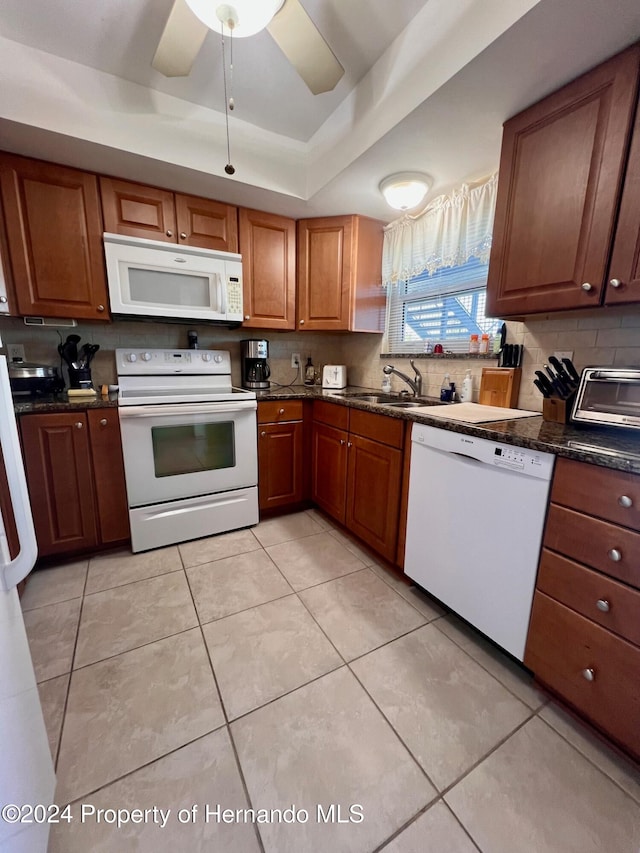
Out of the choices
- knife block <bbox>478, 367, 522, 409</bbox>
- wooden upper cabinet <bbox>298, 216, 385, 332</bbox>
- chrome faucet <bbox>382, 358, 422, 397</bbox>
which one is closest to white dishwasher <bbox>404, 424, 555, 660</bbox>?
knife block <bbox>478, 367, 522, 409</bbox>

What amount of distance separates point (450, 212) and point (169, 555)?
2.53 meters

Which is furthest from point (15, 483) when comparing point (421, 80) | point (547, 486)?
point (421, 80)

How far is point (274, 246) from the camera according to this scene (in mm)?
2375

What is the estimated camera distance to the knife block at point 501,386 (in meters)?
1.71

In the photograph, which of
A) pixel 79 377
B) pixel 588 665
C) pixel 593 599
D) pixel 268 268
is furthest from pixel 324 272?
pixel 588 665

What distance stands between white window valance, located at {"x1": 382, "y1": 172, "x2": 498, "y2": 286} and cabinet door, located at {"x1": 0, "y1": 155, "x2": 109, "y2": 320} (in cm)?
182

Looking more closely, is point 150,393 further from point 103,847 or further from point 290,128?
point 103,847

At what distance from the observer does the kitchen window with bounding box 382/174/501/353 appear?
1.82 m

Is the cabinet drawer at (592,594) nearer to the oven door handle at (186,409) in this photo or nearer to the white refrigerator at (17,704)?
the white refrigerator at (17,704)

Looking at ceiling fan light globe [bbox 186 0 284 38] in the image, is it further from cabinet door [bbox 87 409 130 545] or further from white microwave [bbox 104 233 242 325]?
cabinet door [bbox 87 409 130 545]

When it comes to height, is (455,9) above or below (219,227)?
above

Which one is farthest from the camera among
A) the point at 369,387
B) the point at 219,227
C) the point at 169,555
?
the point at 369,387

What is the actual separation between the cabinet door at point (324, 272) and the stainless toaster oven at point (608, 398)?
1531mm

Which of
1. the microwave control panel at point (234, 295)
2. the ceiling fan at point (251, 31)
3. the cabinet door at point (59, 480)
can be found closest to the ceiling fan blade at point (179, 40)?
the ceiling fan at point (251, 31)
